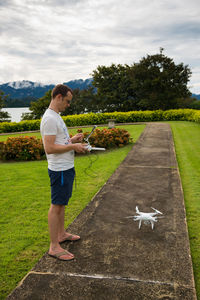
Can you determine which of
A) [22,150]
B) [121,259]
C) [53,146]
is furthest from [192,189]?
[22,150]

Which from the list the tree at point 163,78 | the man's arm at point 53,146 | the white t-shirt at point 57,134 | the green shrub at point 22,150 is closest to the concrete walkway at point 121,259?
the white t-shirt at point 57,134

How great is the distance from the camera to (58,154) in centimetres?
250

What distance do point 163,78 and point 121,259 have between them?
84.8 feet

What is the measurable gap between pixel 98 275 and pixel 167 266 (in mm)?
685

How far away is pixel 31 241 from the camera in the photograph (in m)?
3.04

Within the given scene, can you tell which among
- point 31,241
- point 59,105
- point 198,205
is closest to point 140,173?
point 198,205

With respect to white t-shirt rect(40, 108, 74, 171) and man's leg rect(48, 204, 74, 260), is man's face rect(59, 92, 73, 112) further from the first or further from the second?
man's leg rect(48, 204, 74, 260)

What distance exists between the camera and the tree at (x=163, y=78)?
1010 inches

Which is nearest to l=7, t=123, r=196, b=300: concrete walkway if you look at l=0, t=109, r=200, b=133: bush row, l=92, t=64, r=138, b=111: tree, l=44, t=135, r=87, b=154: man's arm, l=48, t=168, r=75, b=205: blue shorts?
l=48, t=168, r=75, b=205: blue shorts

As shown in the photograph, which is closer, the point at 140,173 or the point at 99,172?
the point at 140,173

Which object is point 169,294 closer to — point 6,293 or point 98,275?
point 98,275

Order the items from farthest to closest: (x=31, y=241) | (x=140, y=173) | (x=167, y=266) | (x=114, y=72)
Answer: (x=114, y=72)
(x=140, y=173)
(x=31, y=241)
(x=167, y=266)

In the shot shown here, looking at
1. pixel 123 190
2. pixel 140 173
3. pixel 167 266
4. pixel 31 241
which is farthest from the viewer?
pixel 140 173

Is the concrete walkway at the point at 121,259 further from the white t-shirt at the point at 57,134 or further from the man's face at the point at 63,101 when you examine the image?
the man's face at the point at 63,101
